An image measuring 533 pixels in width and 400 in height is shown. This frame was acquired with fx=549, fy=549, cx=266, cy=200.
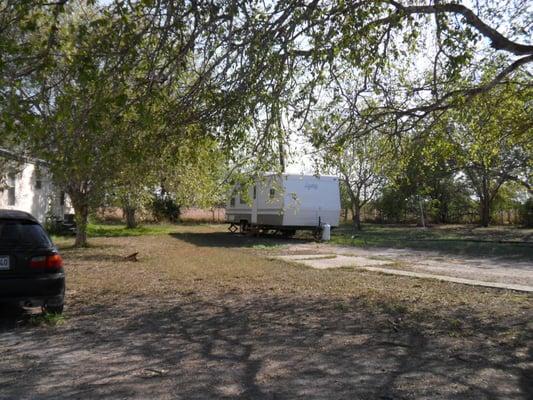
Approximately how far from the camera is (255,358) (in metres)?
5.74

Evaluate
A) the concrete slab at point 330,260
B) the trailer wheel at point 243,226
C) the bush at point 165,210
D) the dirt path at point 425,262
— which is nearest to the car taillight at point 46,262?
the concrete slab at point 330,260

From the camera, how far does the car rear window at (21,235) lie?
23.2 feet

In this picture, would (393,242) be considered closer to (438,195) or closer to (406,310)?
(406,310)

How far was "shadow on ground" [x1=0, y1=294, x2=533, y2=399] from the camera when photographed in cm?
Result: 472

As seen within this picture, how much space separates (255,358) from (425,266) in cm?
976

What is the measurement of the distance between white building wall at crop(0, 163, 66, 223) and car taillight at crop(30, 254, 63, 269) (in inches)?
595

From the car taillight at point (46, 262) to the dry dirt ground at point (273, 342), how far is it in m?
0.76

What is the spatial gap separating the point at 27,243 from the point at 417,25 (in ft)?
22.5

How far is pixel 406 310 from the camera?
823cm

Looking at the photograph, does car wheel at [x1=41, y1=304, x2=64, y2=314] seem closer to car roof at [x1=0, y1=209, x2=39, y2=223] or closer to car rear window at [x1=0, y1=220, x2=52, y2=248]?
car rear window at [x1=0, y1=220, x2=52, y2=248]

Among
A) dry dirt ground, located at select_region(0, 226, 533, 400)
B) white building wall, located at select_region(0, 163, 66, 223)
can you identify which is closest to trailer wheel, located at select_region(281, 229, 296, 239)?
white building wall, located at select_region(0, 163, 66, 223)

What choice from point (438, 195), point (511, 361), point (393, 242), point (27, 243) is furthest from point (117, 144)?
point (438, 195)

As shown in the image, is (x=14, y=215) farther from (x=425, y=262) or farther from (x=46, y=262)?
(x=425, y=262)

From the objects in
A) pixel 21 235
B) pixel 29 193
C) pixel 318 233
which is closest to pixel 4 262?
pixel 21 235
